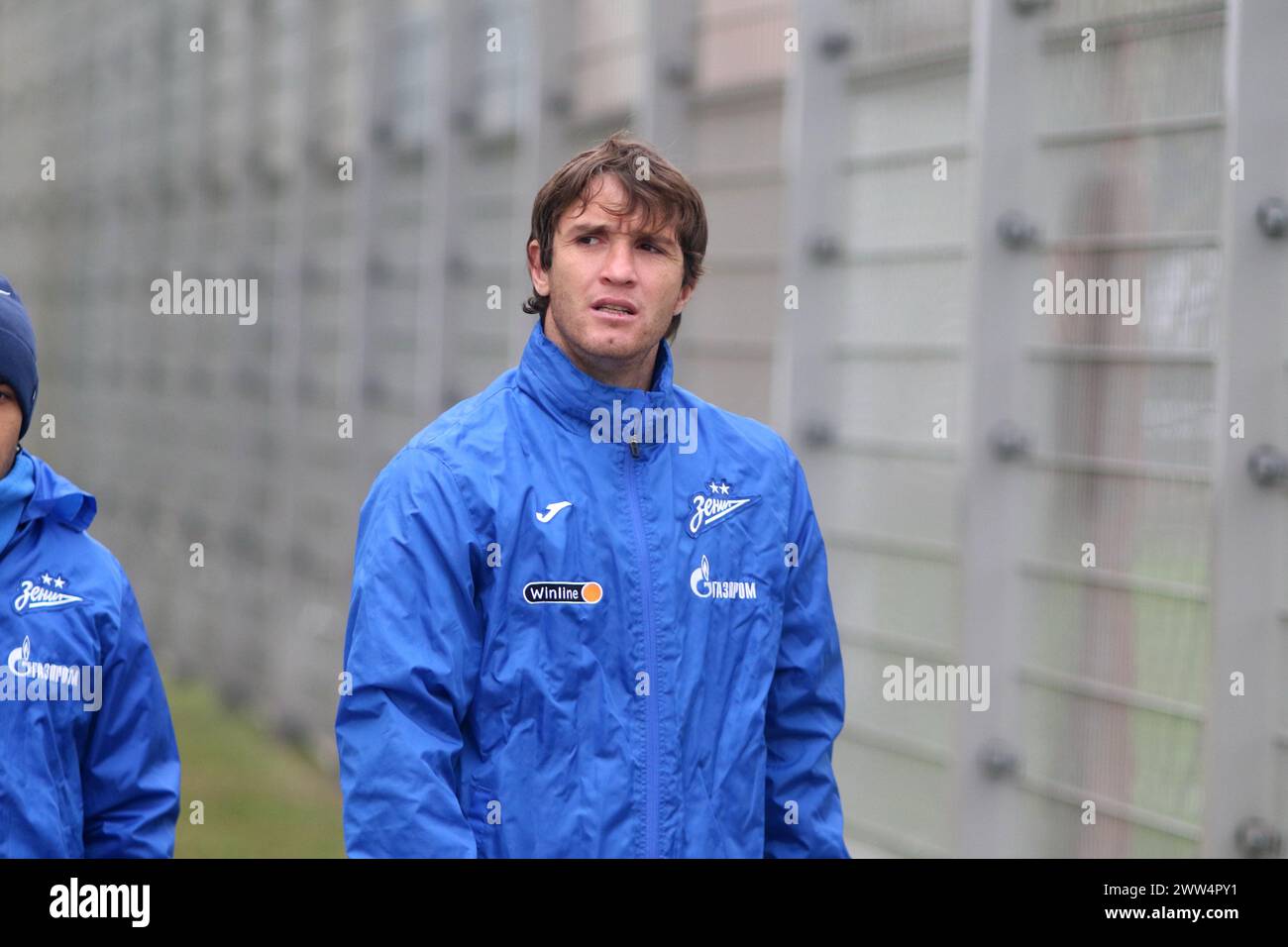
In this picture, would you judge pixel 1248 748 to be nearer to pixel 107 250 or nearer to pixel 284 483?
pixel 284 483

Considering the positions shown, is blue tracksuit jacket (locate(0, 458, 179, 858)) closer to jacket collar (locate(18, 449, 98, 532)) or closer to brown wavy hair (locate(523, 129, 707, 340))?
jacket collar (locate(18, 449, 98, 532))

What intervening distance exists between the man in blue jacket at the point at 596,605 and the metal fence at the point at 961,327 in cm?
224

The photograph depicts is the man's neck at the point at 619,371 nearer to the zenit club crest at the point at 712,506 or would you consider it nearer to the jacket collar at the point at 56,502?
the zenit club crest at the point at 712,506

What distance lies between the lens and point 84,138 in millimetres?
21859

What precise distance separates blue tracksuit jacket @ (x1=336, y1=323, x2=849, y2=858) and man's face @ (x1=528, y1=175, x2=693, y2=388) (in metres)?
0.05

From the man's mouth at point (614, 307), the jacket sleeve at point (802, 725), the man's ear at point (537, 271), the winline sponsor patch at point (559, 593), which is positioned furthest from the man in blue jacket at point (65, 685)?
the jacket sleeve at point (802, 725)

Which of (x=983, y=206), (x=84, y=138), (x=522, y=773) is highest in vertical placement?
(x=84, y=138)

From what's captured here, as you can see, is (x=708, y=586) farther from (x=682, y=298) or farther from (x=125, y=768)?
(x=125, y=768)

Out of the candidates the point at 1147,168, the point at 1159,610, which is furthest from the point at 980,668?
the point at 1147,168

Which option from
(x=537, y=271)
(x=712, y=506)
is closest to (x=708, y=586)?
(x=712, y=506)

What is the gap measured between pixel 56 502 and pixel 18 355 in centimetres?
30

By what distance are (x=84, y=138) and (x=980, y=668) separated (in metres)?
17.7

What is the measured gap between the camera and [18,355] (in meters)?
3.66
